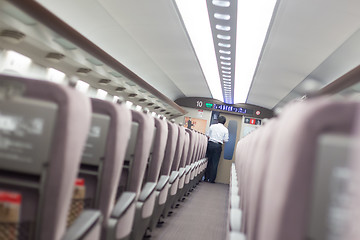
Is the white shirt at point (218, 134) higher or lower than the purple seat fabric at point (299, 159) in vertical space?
higher

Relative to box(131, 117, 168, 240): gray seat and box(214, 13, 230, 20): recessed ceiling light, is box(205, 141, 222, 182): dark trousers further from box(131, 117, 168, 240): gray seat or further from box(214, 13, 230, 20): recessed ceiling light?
box(131, 117, 168, 240): gray seat

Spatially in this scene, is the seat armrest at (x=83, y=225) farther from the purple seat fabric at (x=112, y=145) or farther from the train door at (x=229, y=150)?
the train door at (x=229, y=150)

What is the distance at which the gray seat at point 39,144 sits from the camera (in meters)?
1.46

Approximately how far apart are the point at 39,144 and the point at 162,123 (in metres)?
1.77

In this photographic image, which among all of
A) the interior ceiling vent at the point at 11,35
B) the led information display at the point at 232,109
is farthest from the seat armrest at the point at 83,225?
the led information display at the point at 232,109

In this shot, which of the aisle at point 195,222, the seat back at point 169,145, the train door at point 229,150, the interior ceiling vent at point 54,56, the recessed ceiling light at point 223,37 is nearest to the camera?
the seat back at point 169,145

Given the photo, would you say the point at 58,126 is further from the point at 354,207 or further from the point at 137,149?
the point at 137,149

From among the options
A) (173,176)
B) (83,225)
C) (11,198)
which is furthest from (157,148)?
(11,198)

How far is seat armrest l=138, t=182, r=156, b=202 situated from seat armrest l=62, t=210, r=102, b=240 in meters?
1.14

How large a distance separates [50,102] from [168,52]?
805 centimetres

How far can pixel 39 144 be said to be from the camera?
4.82ft

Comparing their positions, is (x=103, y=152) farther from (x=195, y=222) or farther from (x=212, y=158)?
(x=212, y=158)

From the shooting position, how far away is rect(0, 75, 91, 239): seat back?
1.46m

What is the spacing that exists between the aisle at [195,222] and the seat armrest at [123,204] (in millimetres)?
1793
